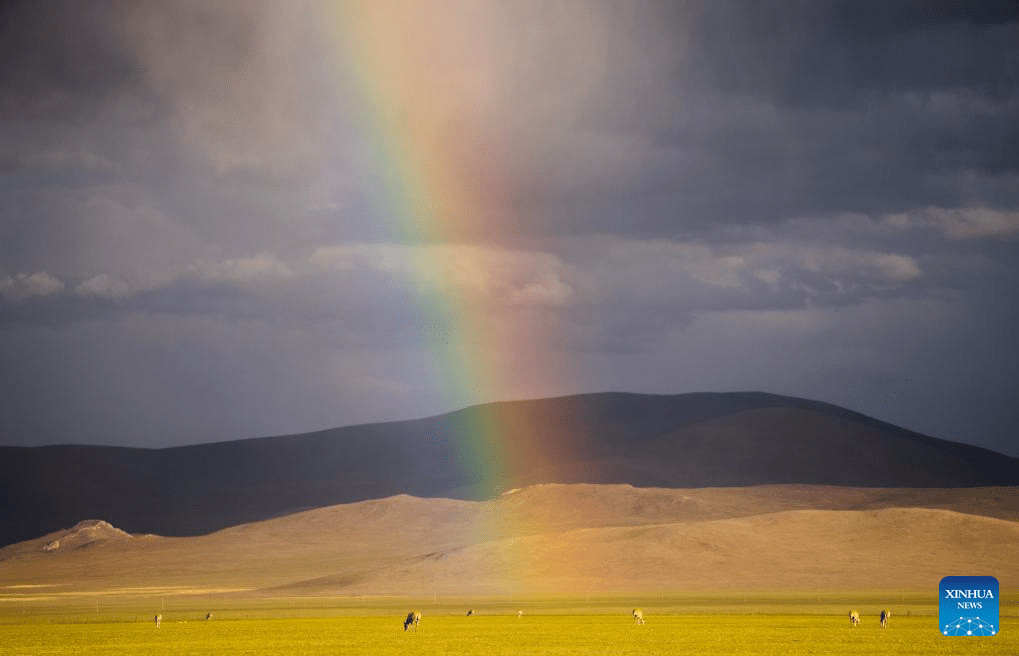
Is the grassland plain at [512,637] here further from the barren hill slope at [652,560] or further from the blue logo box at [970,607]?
the barren hill slope at [652,560]

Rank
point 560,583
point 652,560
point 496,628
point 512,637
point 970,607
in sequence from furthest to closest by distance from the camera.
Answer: point 652,560 < point 560,583 < point 496,628 < point 512,637 < point 970,607

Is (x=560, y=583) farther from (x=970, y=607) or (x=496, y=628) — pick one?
(x=970, y=607)

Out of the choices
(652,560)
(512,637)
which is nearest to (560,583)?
(652,560)

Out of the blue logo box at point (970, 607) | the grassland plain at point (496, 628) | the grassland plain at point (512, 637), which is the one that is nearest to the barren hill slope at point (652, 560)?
the grassland plain at point (496, 628)

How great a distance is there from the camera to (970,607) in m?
28.1

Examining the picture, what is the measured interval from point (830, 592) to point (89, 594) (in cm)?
7237

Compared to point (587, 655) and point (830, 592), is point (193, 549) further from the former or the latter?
point (587, 655)

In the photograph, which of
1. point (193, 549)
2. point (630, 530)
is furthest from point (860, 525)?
point (193, 549)

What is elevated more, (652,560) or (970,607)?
(652,560)

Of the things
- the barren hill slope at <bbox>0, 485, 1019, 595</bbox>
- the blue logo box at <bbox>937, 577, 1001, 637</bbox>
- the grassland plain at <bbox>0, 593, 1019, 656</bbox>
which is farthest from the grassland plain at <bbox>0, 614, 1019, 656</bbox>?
the barren hill slope at <bbox>0, 485, 1019, 595</bbox>

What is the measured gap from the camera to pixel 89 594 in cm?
13425

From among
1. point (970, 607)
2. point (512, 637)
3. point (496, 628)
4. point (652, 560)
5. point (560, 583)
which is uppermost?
point (652, 560)

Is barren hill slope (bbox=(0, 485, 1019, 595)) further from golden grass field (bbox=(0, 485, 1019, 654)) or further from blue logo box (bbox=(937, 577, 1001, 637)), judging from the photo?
blue logo box (bbox=(937, 577, 1001, 637))

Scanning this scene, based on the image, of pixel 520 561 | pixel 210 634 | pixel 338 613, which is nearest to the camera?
pixel 210 634
